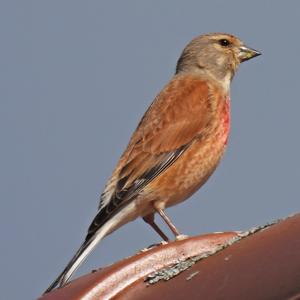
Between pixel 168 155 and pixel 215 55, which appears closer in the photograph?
pixel 168 155

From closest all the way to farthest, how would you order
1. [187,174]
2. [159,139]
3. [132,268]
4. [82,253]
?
[132,268]
[82,253]
[187,174]
[159,139]

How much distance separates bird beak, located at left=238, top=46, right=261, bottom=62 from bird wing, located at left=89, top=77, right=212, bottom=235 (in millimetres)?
792

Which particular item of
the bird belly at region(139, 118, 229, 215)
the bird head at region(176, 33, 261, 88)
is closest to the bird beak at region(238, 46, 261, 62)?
the bird head at region(176, 33, 261, 88)

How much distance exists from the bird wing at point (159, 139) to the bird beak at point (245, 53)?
0.79m

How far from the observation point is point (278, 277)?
2172 millimetres

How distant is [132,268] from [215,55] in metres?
3.55

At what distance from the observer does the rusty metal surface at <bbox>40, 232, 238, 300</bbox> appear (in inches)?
116

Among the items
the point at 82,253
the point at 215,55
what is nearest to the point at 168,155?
the point at 82,253

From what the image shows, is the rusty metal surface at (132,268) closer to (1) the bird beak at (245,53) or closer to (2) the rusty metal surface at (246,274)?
(2) the rusty metal surface at (246,274)

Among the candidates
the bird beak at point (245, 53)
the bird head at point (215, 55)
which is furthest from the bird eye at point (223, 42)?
the bird beak at point (245, 53)

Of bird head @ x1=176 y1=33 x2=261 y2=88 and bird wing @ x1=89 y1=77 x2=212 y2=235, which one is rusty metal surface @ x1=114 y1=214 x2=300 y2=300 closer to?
bird wing @ x1=89 y1=77 x2=212 y2=235

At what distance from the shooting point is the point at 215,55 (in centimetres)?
637

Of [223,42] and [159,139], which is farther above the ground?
[223,42]

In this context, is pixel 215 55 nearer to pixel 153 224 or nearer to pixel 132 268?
pixel 153 224
